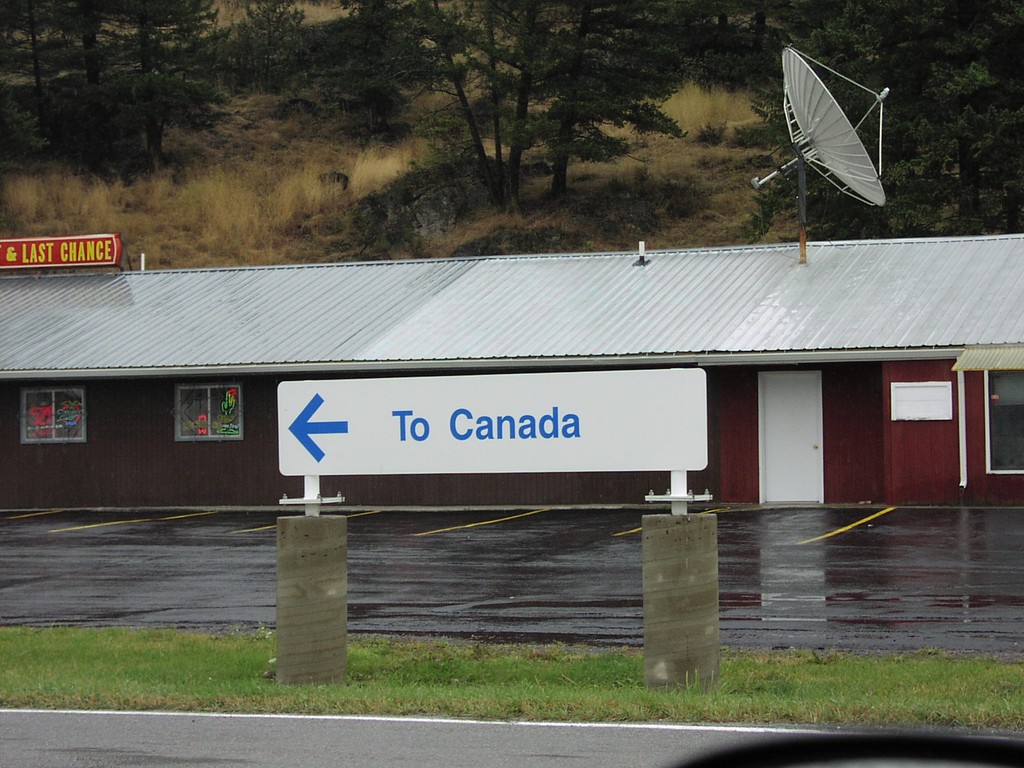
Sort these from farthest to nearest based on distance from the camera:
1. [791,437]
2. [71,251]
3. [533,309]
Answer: [71,251], [533,309], [791,437]

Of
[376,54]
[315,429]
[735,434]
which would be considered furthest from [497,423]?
[376,54]

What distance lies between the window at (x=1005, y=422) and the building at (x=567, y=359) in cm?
3

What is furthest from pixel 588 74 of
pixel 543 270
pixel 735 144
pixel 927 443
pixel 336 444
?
pixel 336 444

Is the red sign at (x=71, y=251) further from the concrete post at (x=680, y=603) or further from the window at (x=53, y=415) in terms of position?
the concrete post at (x=680, y=603)

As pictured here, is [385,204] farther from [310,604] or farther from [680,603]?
[680,603]

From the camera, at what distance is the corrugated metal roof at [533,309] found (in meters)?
25.6

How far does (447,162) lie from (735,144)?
12.1m

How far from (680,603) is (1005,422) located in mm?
16178

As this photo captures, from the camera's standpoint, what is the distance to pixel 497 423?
1068 centimetres

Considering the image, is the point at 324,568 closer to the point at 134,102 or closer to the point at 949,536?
the point at 949,536

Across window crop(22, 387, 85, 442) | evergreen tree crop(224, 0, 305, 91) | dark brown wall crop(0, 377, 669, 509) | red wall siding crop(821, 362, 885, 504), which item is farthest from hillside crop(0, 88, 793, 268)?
red wall siding crop(821, 362, 885, 504)

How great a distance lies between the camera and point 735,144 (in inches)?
2158

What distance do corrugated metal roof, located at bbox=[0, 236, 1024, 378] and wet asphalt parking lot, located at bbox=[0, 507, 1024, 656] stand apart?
135 inches

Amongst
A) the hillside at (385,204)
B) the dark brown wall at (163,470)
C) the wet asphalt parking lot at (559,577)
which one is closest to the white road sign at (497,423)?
the wet asphalt parking lot at (559,577)
